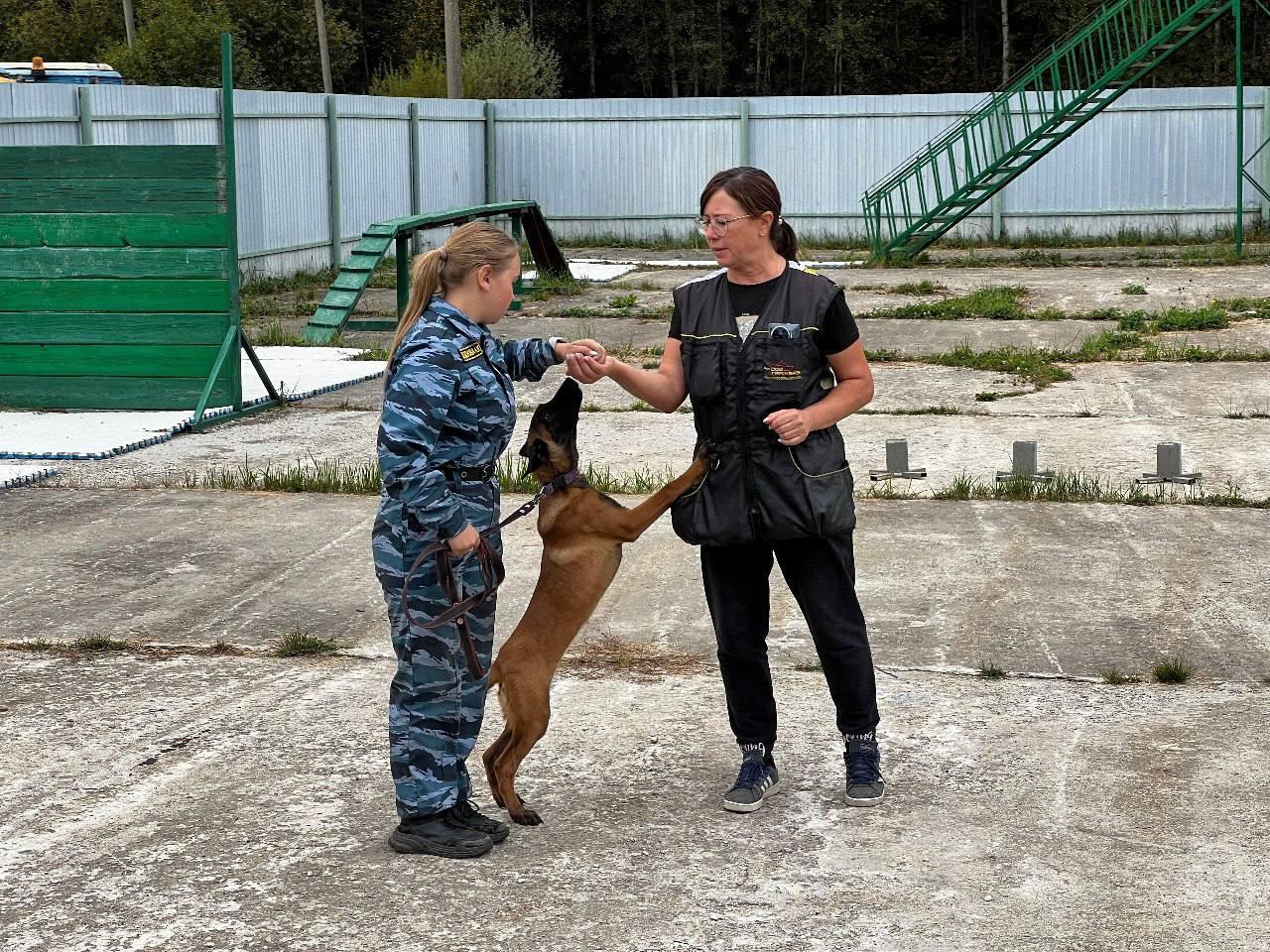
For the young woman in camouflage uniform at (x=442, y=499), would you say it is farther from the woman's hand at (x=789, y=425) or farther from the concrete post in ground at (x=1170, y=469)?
the concrete post in ground at (x=1170, y=469)

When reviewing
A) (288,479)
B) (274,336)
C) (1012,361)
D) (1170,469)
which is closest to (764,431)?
(1170,469)

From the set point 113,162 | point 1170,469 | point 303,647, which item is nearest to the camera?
point 303,647

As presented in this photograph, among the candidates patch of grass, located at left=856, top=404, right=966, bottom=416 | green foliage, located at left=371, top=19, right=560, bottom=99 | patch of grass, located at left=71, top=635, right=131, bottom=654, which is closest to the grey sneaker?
patch of grass, located at left=71, top=635, right=131, bottom=654

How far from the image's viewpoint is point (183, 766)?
4656 mm

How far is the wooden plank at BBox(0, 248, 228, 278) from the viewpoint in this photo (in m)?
10.6

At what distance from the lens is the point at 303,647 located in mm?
5805

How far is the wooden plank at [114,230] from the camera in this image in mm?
10523

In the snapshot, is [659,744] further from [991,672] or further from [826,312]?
[826,312]

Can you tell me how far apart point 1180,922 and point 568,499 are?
1.79 meters

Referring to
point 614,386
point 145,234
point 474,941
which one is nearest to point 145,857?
point 474,941

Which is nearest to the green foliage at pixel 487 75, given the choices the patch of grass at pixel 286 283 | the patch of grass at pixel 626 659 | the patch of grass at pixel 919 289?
the patch of grass at pixel 286 283

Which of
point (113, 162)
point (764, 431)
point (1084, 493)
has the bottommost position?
point (1084, 493)

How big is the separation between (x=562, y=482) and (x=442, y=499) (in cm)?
49

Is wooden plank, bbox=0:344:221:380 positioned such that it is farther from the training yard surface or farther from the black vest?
the black vest
